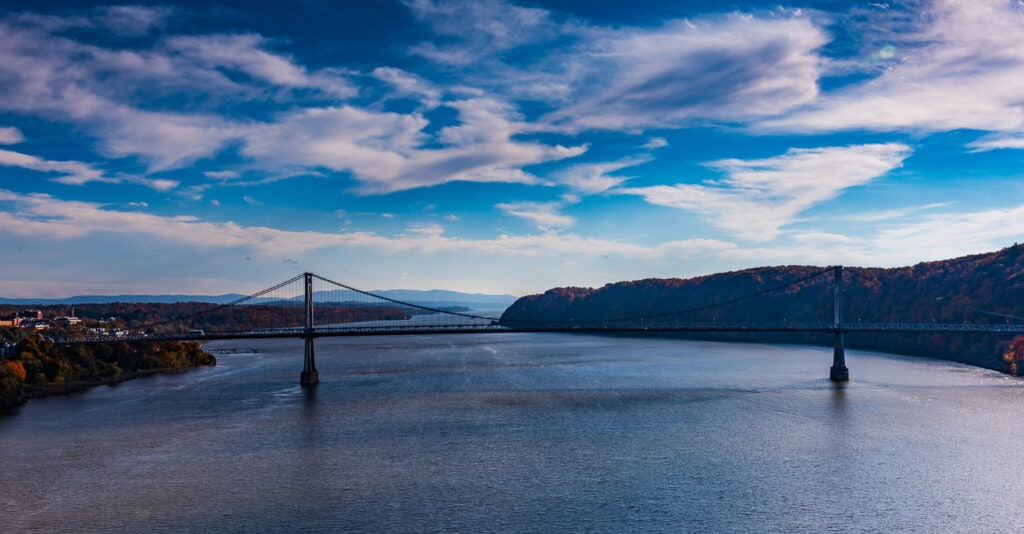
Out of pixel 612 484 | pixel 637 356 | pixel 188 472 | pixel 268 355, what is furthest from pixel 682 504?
pixel 268 355

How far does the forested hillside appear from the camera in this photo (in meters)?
73.4

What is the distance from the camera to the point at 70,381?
5528 centimetres

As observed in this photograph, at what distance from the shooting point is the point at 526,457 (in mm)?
29344

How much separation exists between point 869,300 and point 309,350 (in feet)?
263

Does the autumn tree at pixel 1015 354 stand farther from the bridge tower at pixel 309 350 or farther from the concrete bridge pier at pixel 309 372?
the bridge tower at pixel 309 350

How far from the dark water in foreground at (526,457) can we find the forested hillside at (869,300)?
905 inches

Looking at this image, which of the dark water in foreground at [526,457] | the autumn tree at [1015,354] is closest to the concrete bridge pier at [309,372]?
the dark water in foreground at [526,457]

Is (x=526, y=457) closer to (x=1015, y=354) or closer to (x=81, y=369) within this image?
(x=81, y=369)

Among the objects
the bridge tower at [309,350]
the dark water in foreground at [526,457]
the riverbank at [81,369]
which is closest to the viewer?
the dark water in foreground at [526,457]

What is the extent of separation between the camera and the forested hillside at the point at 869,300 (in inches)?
2889

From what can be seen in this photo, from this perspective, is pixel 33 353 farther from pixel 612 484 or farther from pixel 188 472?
pixel 612 484

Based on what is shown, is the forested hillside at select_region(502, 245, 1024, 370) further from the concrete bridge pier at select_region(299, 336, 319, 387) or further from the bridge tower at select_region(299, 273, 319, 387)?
the concrete bridge pier at select_region(299, 336, 319, 387)

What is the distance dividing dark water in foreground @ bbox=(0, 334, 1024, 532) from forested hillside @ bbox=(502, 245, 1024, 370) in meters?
23.0

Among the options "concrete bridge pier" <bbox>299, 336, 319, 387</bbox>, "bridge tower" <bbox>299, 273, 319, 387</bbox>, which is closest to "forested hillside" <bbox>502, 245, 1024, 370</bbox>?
"bridge tower" <bbox>299, 273, 319, 387</bbox>
